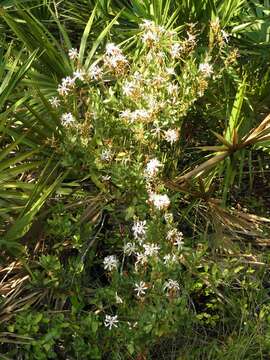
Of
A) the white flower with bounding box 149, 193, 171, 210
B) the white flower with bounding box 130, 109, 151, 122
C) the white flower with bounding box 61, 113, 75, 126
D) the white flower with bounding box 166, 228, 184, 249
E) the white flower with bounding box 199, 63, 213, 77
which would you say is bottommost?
the white flower with bounding box 166, 228, 184, 249

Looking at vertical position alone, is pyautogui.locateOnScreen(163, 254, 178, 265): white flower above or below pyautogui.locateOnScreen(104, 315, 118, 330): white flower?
above

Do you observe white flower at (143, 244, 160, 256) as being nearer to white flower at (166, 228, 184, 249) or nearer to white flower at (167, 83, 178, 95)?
white flower at (166, 228, 184, 249)

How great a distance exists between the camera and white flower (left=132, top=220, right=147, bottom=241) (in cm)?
238

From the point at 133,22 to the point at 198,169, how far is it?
3.21 ft

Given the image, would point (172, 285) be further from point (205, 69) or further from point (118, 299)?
point (205, 69)

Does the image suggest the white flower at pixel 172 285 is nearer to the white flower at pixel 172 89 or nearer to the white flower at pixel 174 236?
the white flower at pixel 174 236

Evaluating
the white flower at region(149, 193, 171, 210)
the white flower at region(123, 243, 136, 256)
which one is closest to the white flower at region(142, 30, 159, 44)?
the white flower at region(149, 193, 171, 210)

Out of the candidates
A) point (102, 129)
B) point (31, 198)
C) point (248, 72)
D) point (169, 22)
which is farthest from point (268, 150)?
point (31, 198)

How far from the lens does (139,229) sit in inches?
93.7

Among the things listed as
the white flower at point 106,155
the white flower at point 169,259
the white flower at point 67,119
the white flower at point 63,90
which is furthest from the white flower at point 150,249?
the white flower at point 63,90

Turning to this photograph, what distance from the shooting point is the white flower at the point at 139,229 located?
238 cm

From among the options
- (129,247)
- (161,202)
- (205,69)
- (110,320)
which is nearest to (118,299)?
(110,320)

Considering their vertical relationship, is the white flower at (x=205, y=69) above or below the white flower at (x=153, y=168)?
above

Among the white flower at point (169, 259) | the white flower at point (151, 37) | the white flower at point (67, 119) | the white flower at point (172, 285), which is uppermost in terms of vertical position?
the white flower at point (151, 37)
